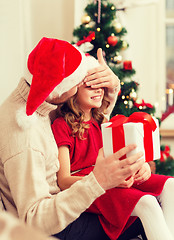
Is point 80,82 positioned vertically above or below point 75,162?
above

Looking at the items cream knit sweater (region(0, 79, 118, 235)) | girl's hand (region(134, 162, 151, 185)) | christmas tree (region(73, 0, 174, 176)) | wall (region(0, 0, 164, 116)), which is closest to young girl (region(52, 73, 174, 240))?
girl's hand (region(134, 162, 151, 185))

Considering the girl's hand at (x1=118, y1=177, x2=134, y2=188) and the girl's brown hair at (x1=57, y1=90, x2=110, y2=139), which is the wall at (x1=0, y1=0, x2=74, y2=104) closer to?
the girl's brown hair at (x1=57, y1=90, x2=110, y2=139)

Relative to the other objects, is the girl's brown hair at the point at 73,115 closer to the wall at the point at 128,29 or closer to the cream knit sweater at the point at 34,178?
the cream knit sweater at the point at 34,178

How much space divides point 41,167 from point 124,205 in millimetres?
308

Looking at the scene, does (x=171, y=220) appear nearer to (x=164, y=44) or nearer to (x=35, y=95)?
(x=35, y=95)

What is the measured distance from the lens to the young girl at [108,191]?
41.7 inches

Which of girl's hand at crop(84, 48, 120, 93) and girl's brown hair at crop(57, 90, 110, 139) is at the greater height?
girl's hand at crop(84, 48, 120, 93)

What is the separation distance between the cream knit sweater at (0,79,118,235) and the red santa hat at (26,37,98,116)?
0.08 meters

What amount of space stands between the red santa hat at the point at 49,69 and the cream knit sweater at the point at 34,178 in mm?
80

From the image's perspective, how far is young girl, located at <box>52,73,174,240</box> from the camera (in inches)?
41.7

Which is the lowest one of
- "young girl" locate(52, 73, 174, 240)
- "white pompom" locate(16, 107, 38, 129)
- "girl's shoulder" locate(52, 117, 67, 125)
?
"young girl" locate(52, 73, 174, 240)

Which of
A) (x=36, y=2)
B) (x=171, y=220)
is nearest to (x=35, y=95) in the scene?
(x=171, y=220)

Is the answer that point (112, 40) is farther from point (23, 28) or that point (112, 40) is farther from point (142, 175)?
point (142, 175)

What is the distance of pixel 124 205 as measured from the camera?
1.12m
